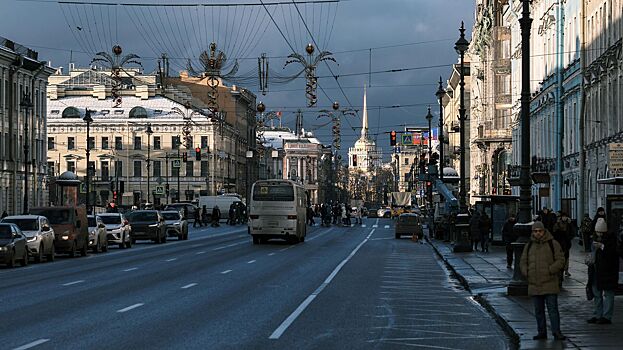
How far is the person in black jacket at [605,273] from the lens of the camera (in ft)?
59.6

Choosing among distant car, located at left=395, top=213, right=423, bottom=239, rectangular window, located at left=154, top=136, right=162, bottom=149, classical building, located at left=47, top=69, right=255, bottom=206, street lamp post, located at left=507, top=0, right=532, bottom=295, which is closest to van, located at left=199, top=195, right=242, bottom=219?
classical building, located at left=47, top=69, right=255, bottom=206

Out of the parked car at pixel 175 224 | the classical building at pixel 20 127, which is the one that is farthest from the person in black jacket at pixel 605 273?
the classical building at pixel 20 127

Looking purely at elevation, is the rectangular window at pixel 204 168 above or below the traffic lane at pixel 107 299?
above

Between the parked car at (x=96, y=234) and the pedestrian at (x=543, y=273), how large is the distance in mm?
35989

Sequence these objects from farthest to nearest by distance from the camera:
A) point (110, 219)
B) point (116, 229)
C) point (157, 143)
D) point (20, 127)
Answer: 1. point (157, 143)
2. point (20, 127)
3. point (110, 219)
4. point (116, 229)

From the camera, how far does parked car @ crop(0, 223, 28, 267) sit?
123ft

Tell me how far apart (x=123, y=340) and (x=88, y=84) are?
133m

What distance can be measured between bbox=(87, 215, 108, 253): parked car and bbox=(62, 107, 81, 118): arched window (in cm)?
9316

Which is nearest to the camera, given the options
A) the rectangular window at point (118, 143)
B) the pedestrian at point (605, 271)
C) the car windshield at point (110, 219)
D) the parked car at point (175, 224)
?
the pedestrian at point (605, 271)

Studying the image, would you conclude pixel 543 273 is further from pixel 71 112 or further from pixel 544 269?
pixel 71 112

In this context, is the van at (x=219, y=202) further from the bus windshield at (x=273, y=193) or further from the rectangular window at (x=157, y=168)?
the bus windshield at (x=273, y=193)

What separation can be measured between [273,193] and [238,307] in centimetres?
3689

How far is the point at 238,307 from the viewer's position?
22.1m

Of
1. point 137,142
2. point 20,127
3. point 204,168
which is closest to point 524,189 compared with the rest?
point 20,127
